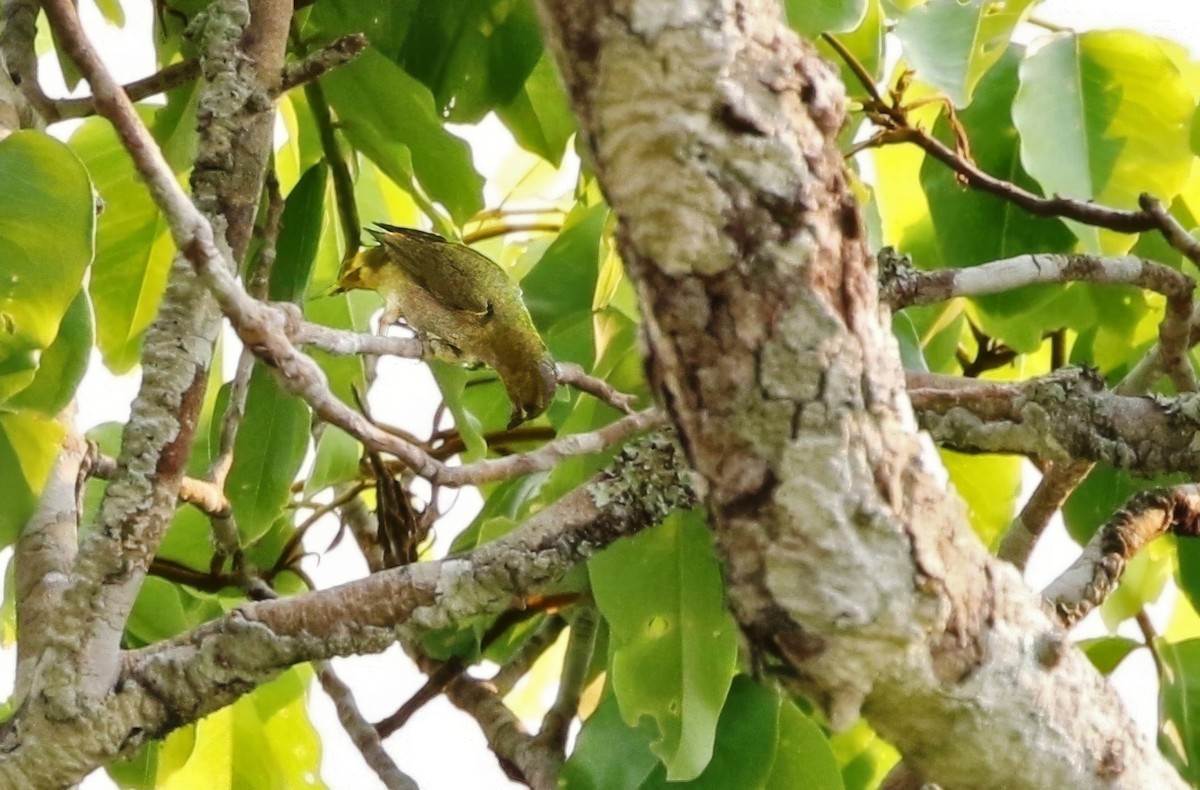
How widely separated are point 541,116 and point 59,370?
1.31ft

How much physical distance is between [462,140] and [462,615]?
1.06 feet

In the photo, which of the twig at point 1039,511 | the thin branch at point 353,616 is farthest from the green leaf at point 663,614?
the twig at point 1039,511

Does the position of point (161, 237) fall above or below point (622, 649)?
above

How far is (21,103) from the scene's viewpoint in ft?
2.31

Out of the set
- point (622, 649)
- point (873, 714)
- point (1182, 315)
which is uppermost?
point (1182, 315)

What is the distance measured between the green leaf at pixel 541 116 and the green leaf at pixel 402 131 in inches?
4.2

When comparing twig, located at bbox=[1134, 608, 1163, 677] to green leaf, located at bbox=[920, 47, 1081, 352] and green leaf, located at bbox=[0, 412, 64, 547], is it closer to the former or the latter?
green leaf, located at bbox=[920, 47, 1081, 352]

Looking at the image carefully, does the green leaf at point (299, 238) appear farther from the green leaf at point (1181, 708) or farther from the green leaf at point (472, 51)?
the green leaf at point (1181, 708)

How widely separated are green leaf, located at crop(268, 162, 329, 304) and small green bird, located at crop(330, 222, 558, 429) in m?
0.02

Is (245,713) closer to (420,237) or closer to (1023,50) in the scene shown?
(420,237)

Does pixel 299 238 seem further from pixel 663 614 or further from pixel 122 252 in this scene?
pixel 663 614

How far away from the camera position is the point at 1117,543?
69cm

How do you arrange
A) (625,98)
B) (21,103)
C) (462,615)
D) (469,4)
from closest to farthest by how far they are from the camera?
(625,98), (462,615), (21,103), (469,4)

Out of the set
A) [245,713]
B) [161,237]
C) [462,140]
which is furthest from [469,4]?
[245,713]
